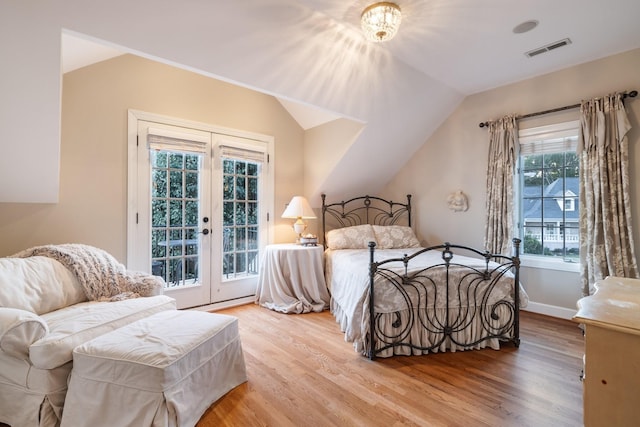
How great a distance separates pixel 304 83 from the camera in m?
2.80

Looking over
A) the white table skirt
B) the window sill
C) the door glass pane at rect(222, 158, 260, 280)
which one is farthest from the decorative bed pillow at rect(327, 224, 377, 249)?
the window sill

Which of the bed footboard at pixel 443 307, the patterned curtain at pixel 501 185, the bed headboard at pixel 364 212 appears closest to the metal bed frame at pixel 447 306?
the bed footboard at pixel 443 307

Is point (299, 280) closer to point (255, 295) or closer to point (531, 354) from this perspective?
point (255, 295)

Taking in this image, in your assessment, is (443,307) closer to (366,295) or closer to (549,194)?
(366,295)

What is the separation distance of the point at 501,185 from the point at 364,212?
2.03 metres

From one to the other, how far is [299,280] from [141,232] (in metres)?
1.80

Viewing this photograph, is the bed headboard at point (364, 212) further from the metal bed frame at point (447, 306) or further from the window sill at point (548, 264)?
the metal bed frame at point (447, 306)

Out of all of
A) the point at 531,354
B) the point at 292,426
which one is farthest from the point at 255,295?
the point at 531,354

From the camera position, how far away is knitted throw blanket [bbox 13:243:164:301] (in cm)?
216

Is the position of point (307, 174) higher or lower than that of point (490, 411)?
higher

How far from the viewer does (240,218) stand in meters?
3.85

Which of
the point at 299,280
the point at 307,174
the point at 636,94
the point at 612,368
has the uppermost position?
the point at 636,94

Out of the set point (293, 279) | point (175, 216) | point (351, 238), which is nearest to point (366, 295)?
point (293, 279)

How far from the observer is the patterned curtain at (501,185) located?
11.4 ft
